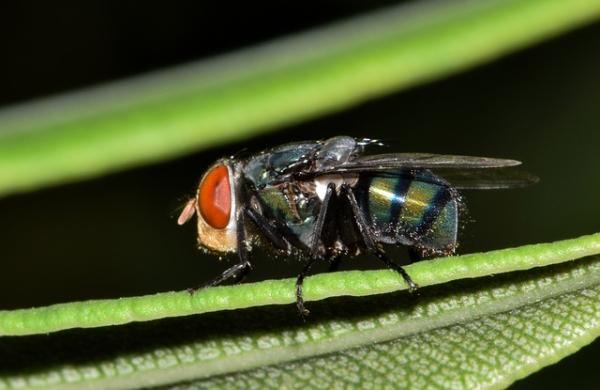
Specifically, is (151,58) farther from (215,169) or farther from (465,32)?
(465,32)

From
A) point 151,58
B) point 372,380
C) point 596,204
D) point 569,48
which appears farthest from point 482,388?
point 151,58

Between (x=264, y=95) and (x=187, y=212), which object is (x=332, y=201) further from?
(x=264, y=95)

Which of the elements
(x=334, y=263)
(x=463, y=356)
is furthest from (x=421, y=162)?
(x=463, y=356)

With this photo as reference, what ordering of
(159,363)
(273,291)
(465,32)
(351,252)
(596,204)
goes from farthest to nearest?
(351,252), (596,204), (465,32), (159,363), (273,291)

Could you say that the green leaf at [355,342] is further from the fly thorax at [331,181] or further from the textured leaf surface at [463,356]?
the fly thorax at [331,181]

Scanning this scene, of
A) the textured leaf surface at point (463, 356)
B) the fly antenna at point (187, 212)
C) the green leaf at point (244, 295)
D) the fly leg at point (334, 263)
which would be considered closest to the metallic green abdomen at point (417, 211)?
the fly leg at point (334, 263)

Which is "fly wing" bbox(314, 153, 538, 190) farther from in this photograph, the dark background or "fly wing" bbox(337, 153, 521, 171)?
the dark background
